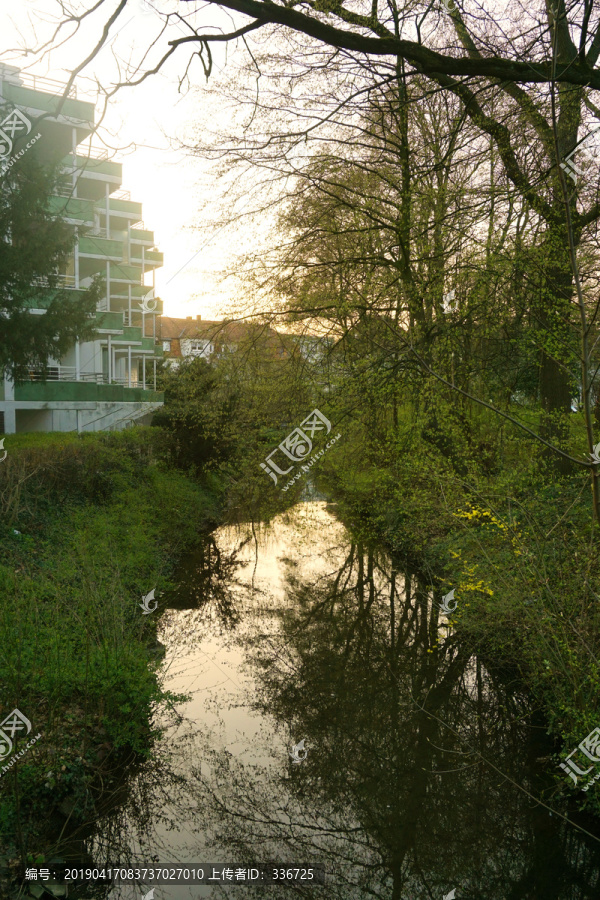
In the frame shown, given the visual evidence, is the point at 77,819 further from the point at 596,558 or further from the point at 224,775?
the point at 596,558

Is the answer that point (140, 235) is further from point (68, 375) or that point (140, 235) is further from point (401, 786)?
point (401, 786)

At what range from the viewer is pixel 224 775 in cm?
Answer: 673

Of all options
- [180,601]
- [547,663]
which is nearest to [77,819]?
[547,663]

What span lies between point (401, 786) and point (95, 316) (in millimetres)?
19187

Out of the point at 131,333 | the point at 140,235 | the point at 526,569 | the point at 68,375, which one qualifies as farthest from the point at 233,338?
the point at 140,235

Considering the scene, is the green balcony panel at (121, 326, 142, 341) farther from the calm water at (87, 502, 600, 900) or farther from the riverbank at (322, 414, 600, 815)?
the calm water at (87, 502, 600, 900)

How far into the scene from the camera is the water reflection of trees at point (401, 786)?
5.42 metres

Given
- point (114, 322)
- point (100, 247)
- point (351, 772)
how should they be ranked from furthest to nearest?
1. point (114, 322)
2. point (100, 247)
3. point (351, 772)

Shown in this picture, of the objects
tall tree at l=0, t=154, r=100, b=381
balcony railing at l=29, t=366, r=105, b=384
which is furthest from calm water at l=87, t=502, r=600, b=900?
balcony railing at l=29, t=366, r=105, b=384

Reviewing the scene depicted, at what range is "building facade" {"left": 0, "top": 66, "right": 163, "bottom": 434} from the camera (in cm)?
2314

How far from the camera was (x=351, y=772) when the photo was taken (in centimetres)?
683

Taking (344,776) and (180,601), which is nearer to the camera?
(344,776)

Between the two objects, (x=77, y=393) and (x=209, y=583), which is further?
(x=77, y=393)

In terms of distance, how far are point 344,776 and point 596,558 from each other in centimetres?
331
